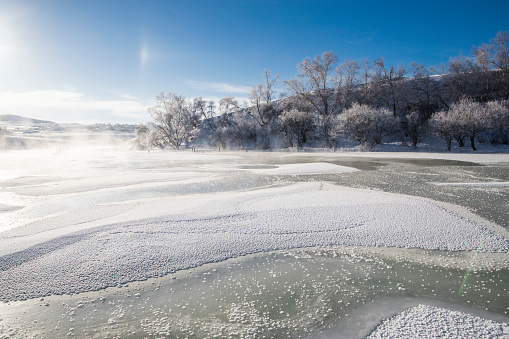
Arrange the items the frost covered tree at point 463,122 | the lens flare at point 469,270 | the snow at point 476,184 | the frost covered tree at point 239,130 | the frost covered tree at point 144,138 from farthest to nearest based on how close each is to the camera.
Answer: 1. the frost covered tree at point 144,138
2. the frost covered tree at point 239,130
3. the frost covered tree at point 463,122
4. the snow at point 476,184
5. the lens flare at point 469,270

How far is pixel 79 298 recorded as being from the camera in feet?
13.1

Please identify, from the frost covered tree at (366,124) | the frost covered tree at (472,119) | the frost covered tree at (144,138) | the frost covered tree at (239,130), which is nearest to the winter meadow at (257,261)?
the frost covered tree at (472,119)

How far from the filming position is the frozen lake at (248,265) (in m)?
3.45

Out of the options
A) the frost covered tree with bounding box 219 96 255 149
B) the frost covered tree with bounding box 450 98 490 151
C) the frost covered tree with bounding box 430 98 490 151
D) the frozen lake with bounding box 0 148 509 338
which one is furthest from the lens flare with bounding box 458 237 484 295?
the frost covered tree with bounding box 219 96 255 149

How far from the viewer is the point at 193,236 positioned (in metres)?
6.00

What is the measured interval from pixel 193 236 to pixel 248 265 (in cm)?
165

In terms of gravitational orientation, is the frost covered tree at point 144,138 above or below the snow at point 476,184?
above

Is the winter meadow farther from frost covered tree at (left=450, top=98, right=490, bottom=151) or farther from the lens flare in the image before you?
frost covered tree at (left=450, top=98, right=490, bottom=151)

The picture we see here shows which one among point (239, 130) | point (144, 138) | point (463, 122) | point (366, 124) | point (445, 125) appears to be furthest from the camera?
point (144, 138)

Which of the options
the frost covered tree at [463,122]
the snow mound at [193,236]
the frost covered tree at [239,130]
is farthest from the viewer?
the frost covered tree at [239,130]

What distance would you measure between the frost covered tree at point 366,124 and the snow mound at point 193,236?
2930cm

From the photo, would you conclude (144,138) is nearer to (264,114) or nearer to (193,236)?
(264,114)

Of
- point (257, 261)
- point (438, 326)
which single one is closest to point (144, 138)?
point (257, 261)

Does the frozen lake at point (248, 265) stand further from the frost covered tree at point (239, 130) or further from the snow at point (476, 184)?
the frost covered tree at point (239, 130)
